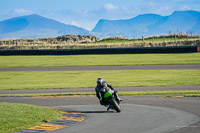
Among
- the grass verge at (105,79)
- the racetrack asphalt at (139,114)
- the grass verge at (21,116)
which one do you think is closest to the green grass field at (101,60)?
the grass verge at (105,79)

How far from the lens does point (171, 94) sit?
73.2ft

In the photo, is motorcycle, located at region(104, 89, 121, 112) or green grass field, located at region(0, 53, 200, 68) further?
green grass field, located at region(0, 53, 200, 68)

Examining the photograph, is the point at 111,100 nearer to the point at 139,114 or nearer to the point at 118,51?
the point at 139,114

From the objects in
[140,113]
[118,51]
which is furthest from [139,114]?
[118,51]

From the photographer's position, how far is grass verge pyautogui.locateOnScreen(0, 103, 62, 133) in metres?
13.1

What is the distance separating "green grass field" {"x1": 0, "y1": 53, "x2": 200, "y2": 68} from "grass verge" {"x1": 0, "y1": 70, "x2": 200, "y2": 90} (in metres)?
9.43

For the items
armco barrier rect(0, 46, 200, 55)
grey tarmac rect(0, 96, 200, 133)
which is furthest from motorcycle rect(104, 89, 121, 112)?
armco barrier rect(0, 46, 200, 55)

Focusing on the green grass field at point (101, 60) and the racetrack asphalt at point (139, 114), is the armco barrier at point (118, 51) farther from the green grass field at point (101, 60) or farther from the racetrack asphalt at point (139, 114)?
the racetrack asphalt at point (139, 114)

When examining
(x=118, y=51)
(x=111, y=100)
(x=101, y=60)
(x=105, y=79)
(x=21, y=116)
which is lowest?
(x=105, y=79)

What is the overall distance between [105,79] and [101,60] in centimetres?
2061

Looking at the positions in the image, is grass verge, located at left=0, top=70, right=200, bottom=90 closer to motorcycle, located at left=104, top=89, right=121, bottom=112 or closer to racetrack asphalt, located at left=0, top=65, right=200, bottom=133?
racetrack asphalt, located at left=0, top=65, right=200, bottom=133

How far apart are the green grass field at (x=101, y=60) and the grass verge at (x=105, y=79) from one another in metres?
9.43

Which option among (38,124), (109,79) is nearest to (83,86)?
(109,79)

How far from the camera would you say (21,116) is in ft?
48.3
